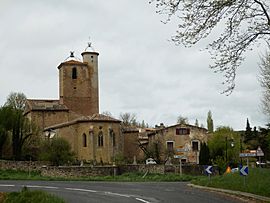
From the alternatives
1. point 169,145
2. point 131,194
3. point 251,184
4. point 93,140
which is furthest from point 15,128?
point 251,184

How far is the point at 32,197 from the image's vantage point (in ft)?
59.2

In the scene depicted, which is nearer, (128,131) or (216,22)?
(216,22)

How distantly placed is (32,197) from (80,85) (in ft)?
240

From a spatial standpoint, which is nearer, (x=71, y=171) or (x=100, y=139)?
(x=71, y=171)

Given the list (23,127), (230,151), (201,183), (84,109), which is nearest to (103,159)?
(23,127)

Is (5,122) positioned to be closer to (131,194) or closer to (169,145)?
(169,145)

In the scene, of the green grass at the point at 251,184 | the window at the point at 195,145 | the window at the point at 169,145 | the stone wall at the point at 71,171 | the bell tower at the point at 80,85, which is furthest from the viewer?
the bell tower at the point at 80,85

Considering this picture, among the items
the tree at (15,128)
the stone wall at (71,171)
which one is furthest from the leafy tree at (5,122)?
the stone wall at (71,171)

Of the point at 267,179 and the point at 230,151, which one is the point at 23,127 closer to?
the point at 230,151

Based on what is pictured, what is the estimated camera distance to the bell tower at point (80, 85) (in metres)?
89.6

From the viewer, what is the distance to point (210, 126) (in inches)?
4564

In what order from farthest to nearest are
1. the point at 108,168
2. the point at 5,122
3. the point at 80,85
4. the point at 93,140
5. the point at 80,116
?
the point at 80,85 < the point at 80,116 < the point at 93,140 < the point at 5,122 < the point at 108,168

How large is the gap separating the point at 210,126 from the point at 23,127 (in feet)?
204

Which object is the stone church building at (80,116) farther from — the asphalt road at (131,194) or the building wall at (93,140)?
the asphalt road at (131,194)
